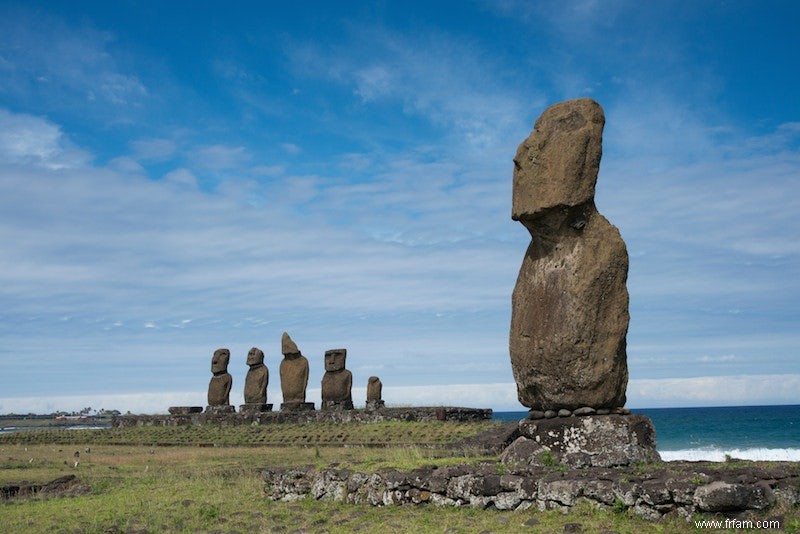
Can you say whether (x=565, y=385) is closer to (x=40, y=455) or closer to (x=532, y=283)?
(x=532, y=283)

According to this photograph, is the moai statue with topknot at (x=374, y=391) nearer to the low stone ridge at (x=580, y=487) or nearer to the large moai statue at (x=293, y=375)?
the large moai statue at (x=293, y=375)

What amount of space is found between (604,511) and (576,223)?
4.28 metres

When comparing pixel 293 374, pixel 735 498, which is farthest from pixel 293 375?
pixel 735 498

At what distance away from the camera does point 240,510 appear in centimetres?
1277

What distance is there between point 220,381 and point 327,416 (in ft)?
29.1

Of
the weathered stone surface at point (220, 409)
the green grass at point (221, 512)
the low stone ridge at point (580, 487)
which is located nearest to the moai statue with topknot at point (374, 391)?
the weathered stone surface at point (220, 409)

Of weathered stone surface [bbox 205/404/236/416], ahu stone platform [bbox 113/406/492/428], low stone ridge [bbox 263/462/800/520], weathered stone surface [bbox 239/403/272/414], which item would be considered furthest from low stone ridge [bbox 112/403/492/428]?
low stone ridge [bbox 263/462/800/520]

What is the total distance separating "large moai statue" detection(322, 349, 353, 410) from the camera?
39750 mm

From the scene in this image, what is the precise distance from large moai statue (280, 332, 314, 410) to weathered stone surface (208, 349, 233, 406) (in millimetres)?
4363

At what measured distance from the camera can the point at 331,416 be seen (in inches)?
1489

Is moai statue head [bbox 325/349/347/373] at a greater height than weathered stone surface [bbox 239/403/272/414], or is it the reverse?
moai statue head [bbox 325/349/347/373]

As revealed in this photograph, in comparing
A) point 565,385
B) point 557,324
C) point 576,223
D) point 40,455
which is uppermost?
point 576,223

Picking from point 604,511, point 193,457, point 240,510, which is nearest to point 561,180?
point 604,511

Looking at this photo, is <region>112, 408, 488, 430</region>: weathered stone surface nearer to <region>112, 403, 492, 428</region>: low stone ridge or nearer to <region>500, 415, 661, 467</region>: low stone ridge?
<region>112, 403, 492, 428</region>: low stone ridge
